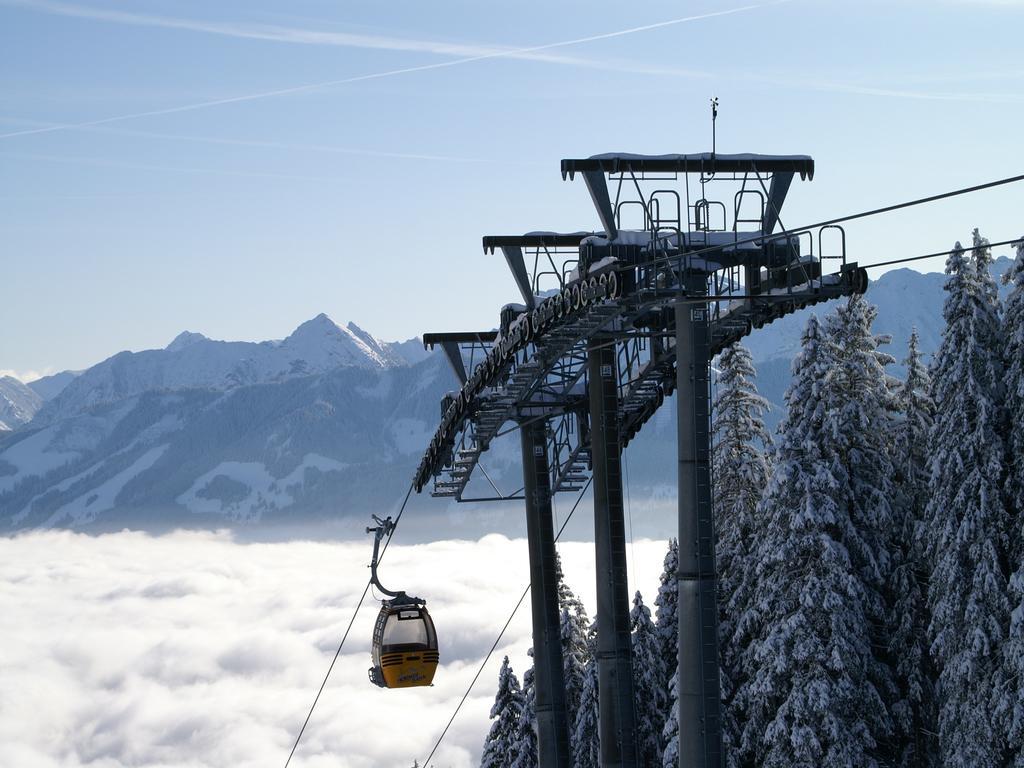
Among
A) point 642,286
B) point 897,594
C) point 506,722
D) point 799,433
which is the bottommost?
point 506,722

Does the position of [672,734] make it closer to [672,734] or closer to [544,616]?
[672,734]

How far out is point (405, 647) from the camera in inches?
1485

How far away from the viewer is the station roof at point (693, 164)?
33.3m

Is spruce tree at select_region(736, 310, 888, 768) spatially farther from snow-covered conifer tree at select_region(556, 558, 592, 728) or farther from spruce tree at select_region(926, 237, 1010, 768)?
snow-covered conifer tree at select_region(556, 558, 592, 728)

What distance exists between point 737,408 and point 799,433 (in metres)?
8.35

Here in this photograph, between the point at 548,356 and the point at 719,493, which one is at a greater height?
the point at 548,356

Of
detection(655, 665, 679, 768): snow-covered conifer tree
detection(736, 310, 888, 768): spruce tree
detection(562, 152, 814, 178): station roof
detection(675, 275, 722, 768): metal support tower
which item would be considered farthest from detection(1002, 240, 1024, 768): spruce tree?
detection(675, 275, 722, 768): metal support tower

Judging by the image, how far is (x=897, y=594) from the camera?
154 ft

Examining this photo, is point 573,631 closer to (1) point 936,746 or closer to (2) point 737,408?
(2) point 737,408

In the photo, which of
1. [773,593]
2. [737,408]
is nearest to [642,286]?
[773,593]

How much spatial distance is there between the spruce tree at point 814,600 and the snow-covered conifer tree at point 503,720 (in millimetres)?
17835

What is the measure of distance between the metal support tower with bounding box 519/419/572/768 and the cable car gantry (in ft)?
0.15

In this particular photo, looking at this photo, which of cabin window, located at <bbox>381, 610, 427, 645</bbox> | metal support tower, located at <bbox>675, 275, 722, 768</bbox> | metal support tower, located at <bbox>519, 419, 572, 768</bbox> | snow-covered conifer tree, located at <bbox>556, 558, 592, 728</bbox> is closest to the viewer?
metal support tower, located at <bbox>675, 275, 722, 768</bbox>

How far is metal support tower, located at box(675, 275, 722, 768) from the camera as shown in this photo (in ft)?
94.2
